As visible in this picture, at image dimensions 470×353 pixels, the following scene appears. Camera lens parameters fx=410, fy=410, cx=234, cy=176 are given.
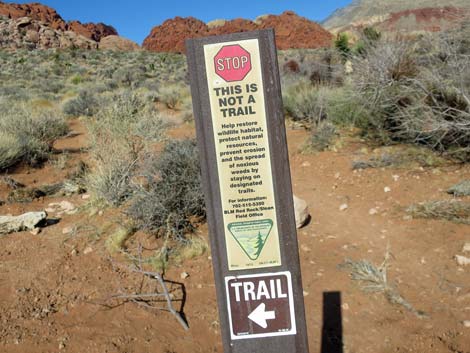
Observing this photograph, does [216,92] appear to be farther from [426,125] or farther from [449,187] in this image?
[426,125]

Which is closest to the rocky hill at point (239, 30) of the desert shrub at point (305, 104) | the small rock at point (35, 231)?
the desert shrub at point (305, 104)

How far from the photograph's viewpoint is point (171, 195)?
162 inches

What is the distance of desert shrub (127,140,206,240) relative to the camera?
4043 millimetres

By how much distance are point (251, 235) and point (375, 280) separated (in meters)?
2.04

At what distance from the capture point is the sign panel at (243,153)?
147cm

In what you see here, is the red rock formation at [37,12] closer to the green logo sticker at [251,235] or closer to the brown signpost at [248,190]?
the brown signpost at [248,190]

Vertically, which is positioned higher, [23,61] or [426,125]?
[23,61]

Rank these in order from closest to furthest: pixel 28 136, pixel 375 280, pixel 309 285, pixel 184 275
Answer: pixel 375 280
pixel 309 285
pixel 184 275
pixel 28 136

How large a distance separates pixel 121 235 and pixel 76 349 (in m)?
1.41

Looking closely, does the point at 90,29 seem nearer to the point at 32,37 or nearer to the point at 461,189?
the point at 32,37

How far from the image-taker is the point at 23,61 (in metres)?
28.8

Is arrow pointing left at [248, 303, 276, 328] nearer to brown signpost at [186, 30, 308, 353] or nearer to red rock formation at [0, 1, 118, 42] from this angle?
brown signpost at [186, 30, 308, 353]

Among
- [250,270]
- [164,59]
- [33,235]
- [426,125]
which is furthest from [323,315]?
[164,59]

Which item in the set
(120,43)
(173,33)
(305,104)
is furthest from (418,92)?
(173,33)
